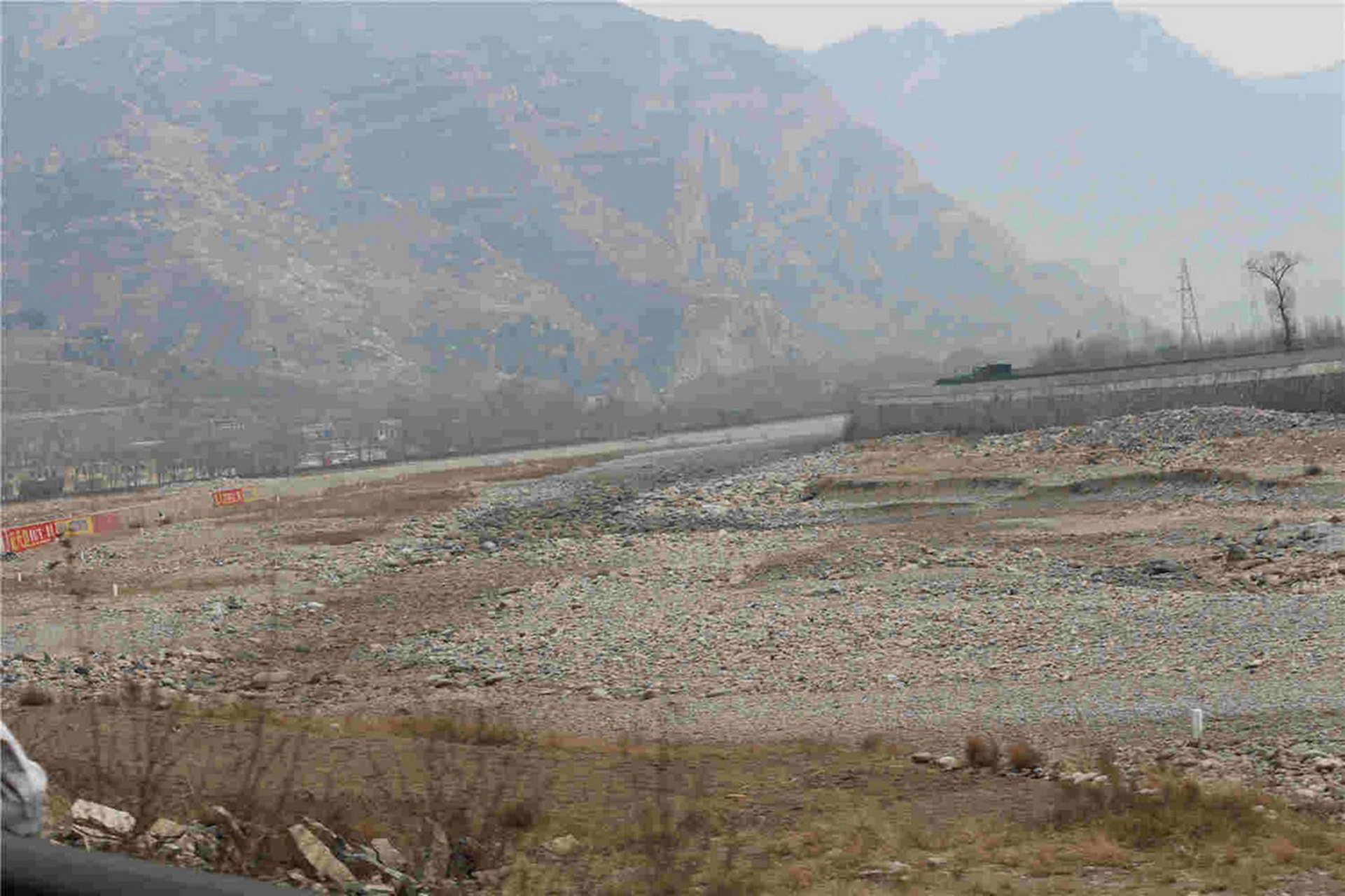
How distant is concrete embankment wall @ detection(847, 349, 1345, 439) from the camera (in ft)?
166

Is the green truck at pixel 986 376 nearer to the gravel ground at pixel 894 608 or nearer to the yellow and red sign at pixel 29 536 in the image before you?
the gravel ground at pixel 894 608

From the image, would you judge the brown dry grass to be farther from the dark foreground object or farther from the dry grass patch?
the dark foreground object

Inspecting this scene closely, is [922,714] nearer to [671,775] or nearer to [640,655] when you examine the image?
[671,775]

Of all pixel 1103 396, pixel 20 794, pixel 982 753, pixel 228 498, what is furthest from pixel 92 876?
Answer: pixel 228 498

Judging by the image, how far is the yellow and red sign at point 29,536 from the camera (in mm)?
58938

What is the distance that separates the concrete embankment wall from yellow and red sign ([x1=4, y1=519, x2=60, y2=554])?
38.3 m

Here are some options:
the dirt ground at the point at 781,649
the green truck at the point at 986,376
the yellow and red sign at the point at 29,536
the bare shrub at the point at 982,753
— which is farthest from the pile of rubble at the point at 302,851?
the green truck at the point at 986,376

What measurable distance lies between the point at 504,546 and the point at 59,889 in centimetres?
4364

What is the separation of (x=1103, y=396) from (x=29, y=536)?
45386 millimetres

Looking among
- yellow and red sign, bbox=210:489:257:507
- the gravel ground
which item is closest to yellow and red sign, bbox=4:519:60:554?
yellow and red sign, bbox=210:489:257:507

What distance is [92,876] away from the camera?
9.95 ft

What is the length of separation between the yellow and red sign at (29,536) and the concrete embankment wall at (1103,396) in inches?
1510

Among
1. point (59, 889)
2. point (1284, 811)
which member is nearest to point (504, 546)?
point (1284, 811)

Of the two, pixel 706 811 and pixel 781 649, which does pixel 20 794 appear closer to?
pixel 706 811
